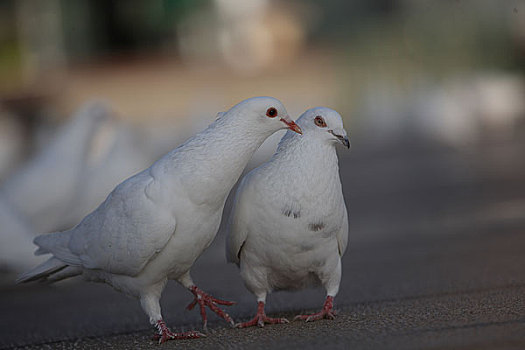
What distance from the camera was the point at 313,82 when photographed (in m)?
16.0

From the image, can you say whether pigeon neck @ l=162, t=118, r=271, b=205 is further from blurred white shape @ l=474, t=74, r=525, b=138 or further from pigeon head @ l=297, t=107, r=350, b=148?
blurred white shape @ l=474, t=74, r=525, b=138

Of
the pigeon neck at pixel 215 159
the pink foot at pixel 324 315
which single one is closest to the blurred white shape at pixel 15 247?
the pigeon neck at pixel 215 159

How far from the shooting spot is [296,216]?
3.51 meters

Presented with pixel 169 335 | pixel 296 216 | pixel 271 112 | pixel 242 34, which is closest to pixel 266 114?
pixel 271 112

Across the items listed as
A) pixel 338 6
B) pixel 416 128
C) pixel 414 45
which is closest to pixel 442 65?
pixel 414 45

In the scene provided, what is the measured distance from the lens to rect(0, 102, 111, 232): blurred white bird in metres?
6.28

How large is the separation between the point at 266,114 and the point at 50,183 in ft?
10.8

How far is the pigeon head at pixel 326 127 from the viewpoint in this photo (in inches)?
141

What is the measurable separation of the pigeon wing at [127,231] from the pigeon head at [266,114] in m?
0.52

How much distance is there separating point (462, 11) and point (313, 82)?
428cm

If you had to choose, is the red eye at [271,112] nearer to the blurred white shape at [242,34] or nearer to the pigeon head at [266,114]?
the pigeon head at [266,114]

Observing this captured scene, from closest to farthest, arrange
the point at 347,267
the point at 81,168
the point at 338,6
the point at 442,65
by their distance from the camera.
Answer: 1. the point at 347,267
2. the point at 81,168
3. the point at 442,65
4. the point at 338,6

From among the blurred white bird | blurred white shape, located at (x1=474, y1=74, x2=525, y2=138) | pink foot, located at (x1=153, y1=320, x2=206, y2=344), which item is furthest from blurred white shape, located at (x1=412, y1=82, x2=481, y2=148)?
pink foot, located at (x1=153, y1=320, x2=206, y2=344)

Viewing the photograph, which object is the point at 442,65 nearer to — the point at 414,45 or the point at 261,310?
the point at 414,45
